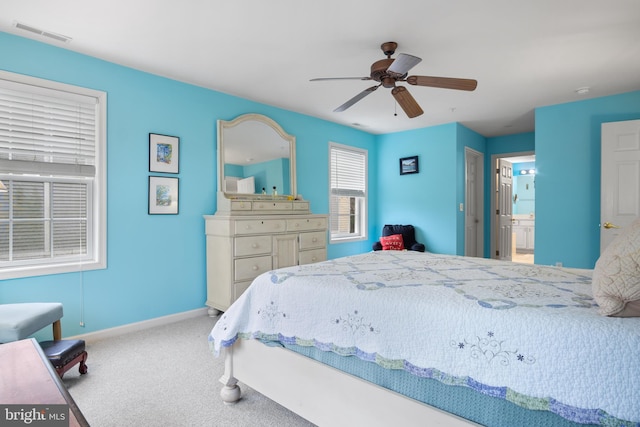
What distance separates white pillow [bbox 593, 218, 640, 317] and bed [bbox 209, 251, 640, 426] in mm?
45

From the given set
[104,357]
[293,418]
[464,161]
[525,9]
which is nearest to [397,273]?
[293,418]

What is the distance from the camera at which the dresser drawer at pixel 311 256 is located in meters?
4.09

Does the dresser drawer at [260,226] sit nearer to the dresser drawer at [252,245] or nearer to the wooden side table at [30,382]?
the dresser drawer at [252,245]

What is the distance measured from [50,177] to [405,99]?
10.0ft

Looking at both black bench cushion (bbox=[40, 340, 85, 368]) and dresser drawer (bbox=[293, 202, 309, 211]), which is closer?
black bench cushion (bbox=[40, 340, 85, 368])

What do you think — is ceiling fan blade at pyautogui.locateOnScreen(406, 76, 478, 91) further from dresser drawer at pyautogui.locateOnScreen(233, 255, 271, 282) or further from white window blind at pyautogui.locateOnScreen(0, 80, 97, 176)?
white window blind at pyautogui.locateOnScreen(0, 80, 97, 176)

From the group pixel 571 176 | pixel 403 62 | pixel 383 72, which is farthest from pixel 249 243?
pixel 571 176

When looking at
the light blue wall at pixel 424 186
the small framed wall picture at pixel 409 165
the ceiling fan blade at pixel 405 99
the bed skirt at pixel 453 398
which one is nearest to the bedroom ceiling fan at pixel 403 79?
the ceiling fan blade at pixel 405 99

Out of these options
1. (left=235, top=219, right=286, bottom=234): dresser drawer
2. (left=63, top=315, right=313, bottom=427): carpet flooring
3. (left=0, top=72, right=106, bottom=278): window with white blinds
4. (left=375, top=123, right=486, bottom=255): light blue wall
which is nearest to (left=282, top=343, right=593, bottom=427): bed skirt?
(left=63, top=315, right=313, bottom=427): carpet flooring

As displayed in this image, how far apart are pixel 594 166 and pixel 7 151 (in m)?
6.02

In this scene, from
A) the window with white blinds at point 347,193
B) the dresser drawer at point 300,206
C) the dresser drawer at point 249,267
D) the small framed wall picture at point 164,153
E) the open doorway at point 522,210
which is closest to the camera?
the small framed wall picture at point 164,153

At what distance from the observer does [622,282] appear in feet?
3.74

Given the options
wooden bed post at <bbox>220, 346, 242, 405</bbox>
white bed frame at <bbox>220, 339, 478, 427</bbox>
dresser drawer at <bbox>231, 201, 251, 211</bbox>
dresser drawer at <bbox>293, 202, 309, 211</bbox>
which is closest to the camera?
white bed frame at <bbox>220, 339, 478, 427</bbox>

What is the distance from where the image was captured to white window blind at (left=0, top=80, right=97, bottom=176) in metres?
2.64
